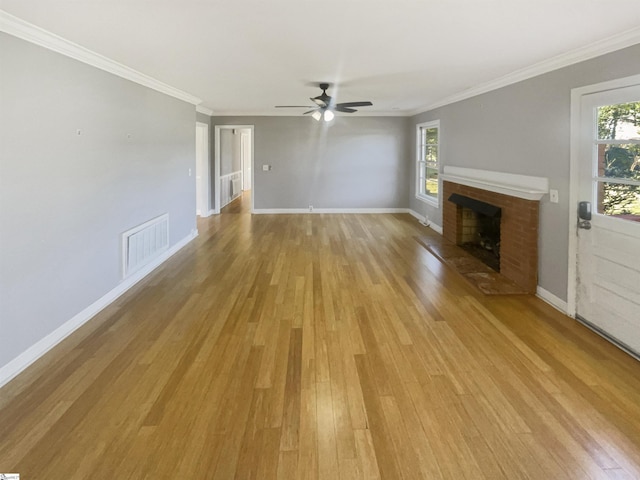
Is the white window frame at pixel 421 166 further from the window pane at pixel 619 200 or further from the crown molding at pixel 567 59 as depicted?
the window pane at pixel 619 200

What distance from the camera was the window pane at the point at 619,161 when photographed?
3.20m

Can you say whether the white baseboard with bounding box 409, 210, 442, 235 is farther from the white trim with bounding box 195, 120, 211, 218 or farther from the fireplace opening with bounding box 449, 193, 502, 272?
the white trim with bounding box 195, 120, 211, 218

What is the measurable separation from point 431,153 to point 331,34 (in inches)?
246

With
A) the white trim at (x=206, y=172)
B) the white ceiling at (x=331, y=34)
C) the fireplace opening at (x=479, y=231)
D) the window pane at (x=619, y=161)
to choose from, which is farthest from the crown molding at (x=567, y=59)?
the white trim at (x=206, y=172)

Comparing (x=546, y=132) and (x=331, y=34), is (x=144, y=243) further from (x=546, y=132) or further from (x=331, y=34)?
(x=546, y=132)

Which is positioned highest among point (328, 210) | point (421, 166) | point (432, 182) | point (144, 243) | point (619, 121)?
point (421, 166)

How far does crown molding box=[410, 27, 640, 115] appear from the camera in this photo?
316 centimetres

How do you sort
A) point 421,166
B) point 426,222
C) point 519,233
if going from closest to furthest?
point 519,233
point 426,222
point 421,166

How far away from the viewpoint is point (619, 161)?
3.36 meters

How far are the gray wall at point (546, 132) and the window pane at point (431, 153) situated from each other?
2.77 meters

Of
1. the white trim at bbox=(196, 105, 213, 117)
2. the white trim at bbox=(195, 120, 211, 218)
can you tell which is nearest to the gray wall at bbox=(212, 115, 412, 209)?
the white trim at bbox=(196, 105, 213, 117)

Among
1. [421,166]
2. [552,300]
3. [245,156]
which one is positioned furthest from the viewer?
[245,156]

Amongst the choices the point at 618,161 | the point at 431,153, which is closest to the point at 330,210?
the point at 431,153

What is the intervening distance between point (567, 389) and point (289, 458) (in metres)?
1.79
